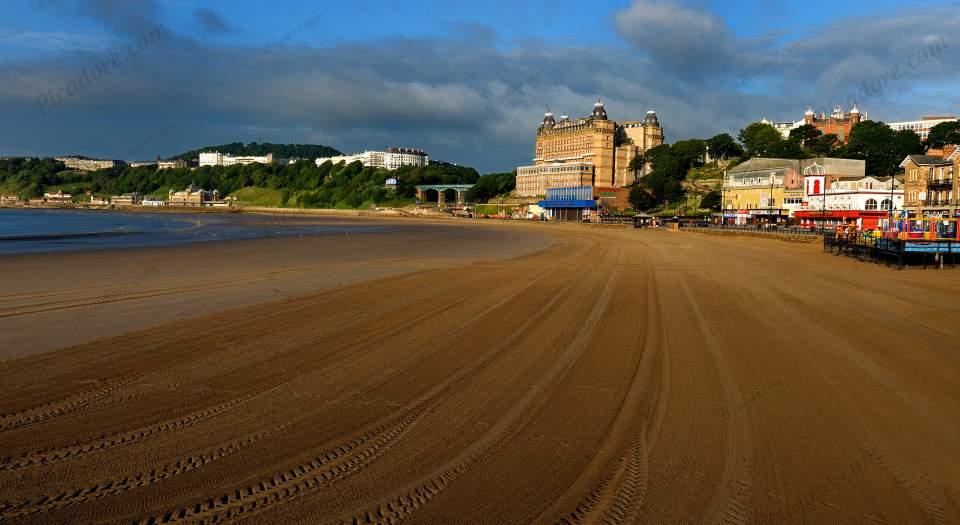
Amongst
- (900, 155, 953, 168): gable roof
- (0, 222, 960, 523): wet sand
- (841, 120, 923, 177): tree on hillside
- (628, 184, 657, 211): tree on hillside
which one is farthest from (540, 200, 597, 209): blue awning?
(0, 222, 960, 523): wet sand

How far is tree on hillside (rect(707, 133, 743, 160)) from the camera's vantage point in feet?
458

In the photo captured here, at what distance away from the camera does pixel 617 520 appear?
4.54 metres

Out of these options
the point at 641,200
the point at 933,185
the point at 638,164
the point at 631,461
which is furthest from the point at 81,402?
the point at 638,164

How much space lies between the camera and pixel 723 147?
459 feet

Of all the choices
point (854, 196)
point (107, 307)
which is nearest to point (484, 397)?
point (107, 307)

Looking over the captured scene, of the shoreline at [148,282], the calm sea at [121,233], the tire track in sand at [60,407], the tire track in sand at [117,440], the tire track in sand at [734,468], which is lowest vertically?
the tire track in sand at [734,468]

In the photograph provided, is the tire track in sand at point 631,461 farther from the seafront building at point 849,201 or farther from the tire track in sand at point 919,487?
the seafront building at point 849,201

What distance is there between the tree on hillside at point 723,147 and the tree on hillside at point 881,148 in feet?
95.1

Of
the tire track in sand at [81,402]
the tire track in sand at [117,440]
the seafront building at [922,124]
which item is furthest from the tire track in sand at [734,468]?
the seafront building at [922,124]

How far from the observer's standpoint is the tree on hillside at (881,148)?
347 feet

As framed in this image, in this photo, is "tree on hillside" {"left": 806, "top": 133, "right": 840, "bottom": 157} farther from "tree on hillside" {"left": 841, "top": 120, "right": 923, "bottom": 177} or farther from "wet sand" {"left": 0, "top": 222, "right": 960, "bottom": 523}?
"wet sand" {"left": 0, "top": 222, "right": 960, "bottom": 523}

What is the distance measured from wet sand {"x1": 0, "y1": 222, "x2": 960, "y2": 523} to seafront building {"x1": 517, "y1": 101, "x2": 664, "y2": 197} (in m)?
142

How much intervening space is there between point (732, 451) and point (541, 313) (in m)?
7.76

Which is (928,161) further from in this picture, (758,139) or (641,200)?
(758,139)
